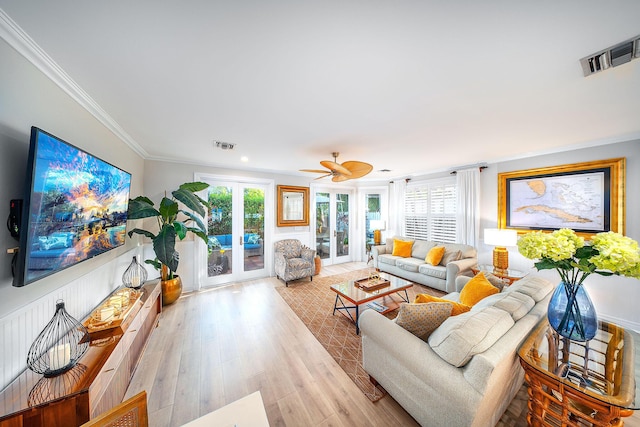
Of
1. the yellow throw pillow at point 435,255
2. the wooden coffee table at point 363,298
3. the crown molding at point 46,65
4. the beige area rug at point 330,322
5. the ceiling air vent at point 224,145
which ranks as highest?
the ceiling air vent at point 224,145

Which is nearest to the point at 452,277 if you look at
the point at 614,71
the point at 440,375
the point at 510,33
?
the point at 440,375

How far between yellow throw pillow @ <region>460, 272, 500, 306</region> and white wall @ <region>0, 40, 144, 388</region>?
356cm

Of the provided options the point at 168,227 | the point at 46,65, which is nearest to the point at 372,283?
the point at 168,227

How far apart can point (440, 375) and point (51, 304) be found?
108 inches

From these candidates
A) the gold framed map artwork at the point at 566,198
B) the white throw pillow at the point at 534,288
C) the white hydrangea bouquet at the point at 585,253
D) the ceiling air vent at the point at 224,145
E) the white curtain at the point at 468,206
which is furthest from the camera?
the white curtain at the point at 468,206

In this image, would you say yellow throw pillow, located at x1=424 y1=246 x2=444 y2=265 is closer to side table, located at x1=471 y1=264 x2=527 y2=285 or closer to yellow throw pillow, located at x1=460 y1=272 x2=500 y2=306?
side table, located at x1=471 y1=264 x2=527 y2=285

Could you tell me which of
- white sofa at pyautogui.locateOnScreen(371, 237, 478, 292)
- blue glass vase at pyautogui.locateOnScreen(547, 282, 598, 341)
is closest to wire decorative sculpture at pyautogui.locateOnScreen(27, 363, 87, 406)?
blue glass vase at pyautogui.locateOnScreen(547, 282, 598, 341)

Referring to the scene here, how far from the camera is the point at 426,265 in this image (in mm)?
4184

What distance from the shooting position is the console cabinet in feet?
3.36

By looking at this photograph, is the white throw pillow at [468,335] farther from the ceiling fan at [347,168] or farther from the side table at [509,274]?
the side table at [509,274]

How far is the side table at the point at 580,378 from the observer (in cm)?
108

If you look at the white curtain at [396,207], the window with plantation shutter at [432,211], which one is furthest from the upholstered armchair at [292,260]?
the window with plantation shutter at [432,211]

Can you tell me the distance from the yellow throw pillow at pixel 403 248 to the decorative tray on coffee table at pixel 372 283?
1718mm

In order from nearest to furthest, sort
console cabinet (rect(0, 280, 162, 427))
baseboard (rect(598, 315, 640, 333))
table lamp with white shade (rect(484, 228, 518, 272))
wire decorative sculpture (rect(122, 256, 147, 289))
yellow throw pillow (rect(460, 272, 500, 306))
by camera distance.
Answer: console cabinet (rect(0, 280, 162, 427)), yellow throw pillow (rect(460, 272, 500, 306)), wire decorative sculpture (rect(122, 256, 147, 289)), baseboard (rect(598, 315, 640, 333)), table lamp with white shade (rect(484, 228, 518, 272))
